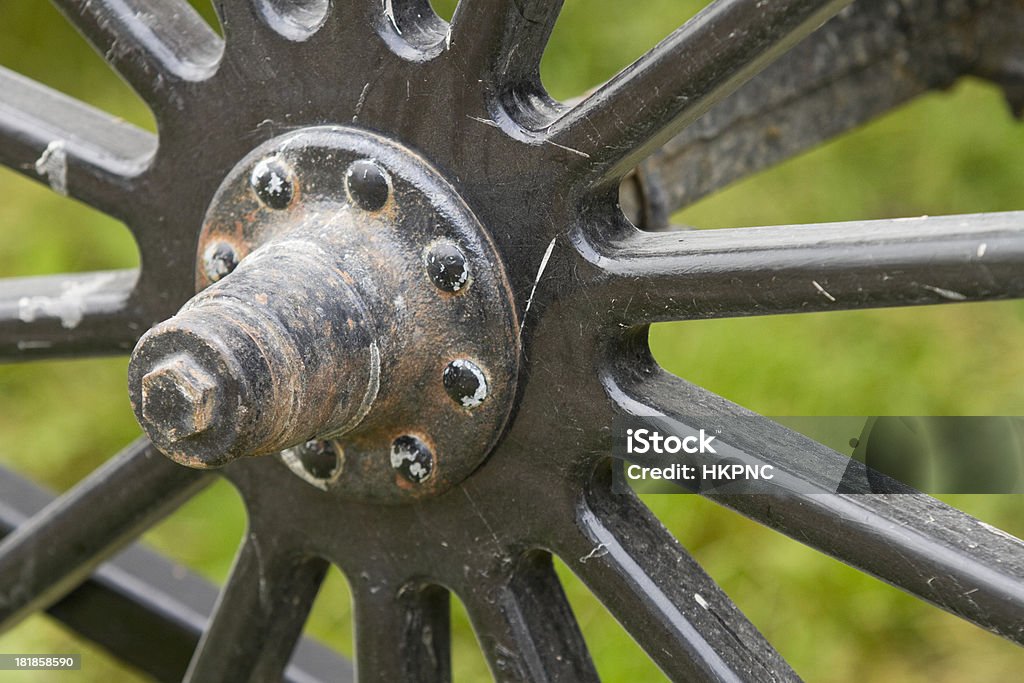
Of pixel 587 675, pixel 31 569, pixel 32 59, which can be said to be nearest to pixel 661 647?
pixel 587 675

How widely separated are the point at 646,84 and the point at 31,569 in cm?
52

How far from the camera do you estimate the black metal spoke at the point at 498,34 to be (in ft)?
1.82

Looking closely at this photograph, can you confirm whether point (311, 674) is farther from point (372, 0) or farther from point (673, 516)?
point (673, 516)

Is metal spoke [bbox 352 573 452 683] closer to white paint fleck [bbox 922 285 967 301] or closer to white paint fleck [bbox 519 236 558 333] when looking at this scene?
white paint fleck [bbox 519 236 558 333]

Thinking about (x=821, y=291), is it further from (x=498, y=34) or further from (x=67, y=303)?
(x=67, y=303)

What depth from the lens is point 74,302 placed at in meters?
0.75

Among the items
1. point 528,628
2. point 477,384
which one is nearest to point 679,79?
point 477,384

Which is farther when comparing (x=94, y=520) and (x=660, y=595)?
(x=94, y=520)

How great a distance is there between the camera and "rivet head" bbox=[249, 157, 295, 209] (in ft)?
2.01

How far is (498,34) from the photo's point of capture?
558mm

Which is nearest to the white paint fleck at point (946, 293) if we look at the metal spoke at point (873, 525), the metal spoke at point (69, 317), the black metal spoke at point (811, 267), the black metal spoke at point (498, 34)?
the black metal spoke at point (811, 267)

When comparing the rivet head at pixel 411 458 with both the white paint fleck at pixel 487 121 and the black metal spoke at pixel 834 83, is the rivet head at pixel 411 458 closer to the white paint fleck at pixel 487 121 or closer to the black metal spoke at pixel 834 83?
the white paint fleck at pixel 487 121

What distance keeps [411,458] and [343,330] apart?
8cm

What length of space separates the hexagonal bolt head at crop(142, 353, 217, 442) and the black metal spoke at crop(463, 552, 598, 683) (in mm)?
182
